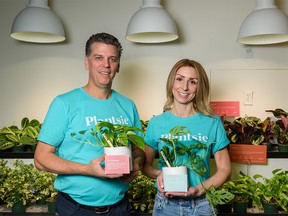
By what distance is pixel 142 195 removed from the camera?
2203mm

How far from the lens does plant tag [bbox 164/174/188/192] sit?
1413 mm

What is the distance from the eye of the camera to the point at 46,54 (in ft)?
9.69

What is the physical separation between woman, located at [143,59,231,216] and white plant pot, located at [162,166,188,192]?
0.08m

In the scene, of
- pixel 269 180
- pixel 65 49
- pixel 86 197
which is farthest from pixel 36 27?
pixel 269 180

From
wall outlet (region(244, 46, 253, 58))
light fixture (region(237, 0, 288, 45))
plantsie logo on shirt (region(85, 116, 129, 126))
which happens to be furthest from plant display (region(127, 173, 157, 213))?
wall outlet (region(244, 46, 253, 58))

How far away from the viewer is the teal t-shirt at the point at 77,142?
4.76ft

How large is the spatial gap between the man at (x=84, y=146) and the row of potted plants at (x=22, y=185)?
0.76 meters

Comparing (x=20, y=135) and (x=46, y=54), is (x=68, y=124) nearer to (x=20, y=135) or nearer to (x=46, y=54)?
(x=20, y=135)

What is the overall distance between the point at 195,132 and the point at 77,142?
1.71 ft

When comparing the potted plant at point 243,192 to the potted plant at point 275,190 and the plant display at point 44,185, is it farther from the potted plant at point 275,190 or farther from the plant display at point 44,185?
the plant display at point 44,185

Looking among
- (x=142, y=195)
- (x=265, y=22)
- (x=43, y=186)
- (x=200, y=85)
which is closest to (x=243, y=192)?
(x=142, y=195)

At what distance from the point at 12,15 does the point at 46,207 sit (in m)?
1.63

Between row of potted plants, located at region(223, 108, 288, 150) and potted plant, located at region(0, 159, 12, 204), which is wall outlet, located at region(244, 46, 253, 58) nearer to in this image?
row of potted plants, located at region(223, 108, 288, 150)

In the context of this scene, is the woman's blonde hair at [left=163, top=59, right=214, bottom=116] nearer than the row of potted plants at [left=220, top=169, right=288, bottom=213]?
Yes
